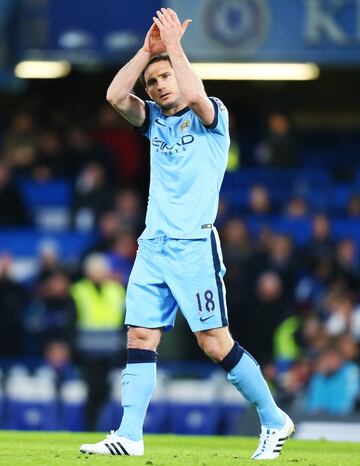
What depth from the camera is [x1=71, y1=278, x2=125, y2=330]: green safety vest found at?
15.2 m

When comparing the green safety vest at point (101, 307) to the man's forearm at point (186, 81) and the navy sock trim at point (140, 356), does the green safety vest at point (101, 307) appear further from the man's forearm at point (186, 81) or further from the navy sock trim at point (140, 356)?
the man's forearm at point (186, 81)

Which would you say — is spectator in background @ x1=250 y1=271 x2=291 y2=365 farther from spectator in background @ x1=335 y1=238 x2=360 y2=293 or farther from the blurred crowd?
spectator in background @ x1=335 y1=238 x2=360 y2=293

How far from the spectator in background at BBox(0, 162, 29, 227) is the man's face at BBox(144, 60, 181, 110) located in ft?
34.8

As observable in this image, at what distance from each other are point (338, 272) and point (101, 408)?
3290mm

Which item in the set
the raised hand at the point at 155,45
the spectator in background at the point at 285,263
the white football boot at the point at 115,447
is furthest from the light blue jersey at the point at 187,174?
the spectator in background at the point at 285,263

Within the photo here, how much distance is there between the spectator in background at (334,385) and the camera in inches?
532

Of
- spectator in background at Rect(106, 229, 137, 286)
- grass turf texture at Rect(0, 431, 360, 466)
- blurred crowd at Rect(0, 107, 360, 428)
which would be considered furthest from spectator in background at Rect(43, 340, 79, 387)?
grass turf texture at Rect(0, 431, 360, 466)

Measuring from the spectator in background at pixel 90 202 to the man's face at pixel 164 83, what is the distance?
33.3 ft

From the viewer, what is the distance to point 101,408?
47.8 feet

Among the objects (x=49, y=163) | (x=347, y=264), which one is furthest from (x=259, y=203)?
(x=49, y=163)

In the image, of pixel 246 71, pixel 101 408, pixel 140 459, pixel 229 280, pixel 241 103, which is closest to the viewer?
pixel 140 459

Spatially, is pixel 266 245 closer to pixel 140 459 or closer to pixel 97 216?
pixel 97 216

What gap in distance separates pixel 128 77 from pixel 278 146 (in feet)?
37.2

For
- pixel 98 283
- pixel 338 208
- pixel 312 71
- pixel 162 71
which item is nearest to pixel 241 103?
pixel 312 71
